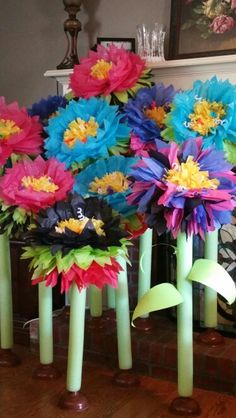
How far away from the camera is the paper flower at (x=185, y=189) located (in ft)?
3.30

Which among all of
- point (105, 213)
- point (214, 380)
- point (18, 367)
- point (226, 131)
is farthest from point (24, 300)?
point (226, 131)

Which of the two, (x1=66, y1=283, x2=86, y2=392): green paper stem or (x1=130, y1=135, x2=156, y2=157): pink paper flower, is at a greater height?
(x1=130, y1=135, x2=156, y2=157): pink paper flower

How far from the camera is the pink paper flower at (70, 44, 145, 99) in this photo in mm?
1424

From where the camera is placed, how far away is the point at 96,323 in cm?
165

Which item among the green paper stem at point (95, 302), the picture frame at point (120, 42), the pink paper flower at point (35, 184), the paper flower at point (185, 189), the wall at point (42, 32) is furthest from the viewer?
the wall at point (42, 32)

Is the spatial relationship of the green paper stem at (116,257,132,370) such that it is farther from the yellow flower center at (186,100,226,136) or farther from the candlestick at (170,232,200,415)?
the yellow flower center at (186,100,226,136)

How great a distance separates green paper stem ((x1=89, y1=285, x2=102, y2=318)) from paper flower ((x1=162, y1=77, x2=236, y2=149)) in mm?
565

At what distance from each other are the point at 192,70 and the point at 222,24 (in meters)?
0.21

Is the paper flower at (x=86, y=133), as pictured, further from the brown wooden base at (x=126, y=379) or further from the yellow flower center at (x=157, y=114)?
the brown wooden base at (x=126, y=379)

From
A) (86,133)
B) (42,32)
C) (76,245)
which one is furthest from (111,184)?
(42,32)

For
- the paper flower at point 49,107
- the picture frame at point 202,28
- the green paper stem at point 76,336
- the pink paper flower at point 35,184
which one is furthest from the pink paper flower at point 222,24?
the green paper stem at point 76,336

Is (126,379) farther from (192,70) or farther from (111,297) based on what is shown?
(192,70)

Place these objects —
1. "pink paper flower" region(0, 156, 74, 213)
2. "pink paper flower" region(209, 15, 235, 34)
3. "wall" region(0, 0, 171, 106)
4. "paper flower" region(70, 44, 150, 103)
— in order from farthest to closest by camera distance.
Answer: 1. "wall" region(0, 0, 171, 106)
2. "pink paper flower" region(209, 15, 235, 34)
3. "paper flower" region(70, 44, 150, 103)
4. "pink paper flower" region(0, 156, 74, 213)

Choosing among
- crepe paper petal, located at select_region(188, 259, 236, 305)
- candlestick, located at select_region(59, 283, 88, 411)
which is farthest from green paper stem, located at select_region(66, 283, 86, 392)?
crepe paper petal, located at select_region(188, 259, 236, 305)
